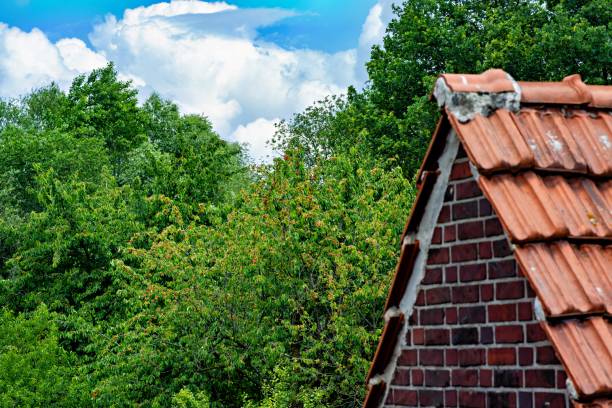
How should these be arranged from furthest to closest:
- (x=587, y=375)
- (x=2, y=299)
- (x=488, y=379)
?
(x=2, y=299), (x=488, y=379), (x=587, y=375)

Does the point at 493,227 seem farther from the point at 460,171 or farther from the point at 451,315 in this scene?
the point at 451,315

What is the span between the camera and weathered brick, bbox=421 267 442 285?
3910 millimetres

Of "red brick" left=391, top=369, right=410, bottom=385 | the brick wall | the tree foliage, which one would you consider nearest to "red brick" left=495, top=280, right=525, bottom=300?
the brick wall

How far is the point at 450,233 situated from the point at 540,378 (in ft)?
2.27

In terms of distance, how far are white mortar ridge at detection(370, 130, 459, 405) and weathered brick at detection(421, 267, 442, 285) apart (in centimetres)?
2

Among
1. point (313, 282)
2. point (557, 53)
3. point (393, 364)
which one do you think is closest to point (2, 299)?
point (313, 282)

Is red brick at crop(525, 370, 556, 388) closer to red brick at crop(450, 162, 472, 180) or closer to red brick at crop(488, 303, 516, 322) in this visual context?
red brick at crop(488, 303, 516, 322)

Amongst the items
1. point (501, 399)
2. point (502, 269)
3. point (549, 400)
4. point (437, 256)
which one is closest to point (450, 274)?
point (437, 256)

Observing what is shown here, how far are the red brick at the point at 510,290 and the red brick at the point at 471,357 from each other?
25 centimetres

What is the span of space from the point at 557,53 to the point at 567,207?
26.1 m

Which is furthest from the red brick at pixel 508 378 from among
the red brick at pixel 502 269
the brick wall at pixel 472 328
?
the red brick at pixel 502 269

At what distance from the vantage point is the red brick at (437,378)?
3.88m

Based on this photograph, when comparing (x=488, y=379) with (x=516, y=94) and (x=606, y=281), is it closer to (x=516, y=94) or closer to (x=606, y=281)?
(x=606, y=281)

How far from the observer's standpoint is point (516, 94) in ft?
12.1
